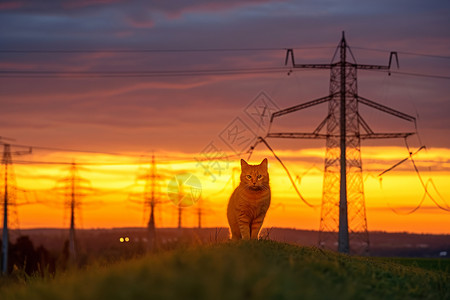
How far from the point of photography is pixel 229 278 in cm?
852

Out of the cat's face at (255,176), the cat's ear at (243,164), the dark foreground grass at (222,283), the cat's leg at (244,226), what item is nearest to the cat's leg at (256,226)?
the cat's leg at (244,226)

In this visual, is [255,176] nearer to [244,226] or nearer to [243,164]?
[243,164]

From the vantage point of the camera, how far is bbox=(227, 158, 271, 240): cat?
1875cm

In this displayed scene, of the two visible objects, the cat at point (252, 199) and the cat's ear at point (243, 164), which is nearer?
the cat at point (252, 199)

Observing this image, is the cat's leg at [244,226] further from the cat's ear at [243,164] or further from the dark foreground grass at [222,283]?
the dark foreground grass at [222,283]

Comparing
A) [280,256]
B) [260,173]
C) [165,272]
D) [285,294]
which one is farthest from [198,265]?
[260,173]

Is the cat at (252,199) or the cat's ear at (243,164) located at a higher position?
the cat's ear at (243,164)

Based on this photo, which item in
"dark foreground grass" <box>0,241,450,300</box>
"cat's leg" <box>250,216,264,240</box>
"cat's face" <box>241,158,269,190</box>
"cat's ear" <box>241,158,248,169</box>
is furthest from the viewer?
"cat's ear" <box>241,158,248,169</box>

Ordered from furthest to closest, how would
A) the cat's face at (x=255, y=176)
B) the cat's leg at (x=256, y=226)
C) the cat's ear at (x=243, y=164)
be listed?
the cat's ear at (x=243, y=164) → the cat's leg at (x=256, y=226) → the cat's face at (x=255, y=176)

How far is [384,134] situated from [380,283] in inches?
1272

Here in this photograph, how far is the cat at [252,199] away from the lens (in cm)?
1875

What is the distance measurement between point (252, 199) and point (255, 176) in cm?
56

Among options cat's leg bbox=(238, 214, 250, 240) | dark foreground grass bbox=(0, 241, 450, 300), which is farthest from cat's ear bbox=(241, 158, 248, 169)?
dark foreground grass bbox=(0, 241, 450, 300)

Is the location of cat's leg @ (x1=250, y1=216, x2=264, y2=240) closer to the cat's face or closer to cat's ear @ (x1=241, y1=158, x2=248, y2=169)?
the cat's face
